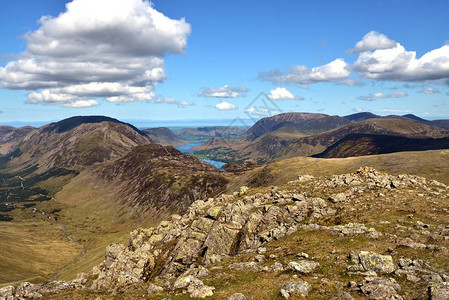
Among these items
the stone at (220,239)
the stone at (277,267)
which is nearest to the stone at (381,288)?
the stone at (277,267)

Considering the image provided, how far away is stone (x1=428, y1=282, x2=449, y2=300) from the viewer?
73.6 feet

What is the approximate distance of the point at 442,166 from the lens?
14888 centimetres

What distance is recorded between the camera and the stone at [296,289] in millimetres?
26188

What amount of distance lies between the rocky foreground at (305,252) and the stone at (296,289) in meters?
0.10

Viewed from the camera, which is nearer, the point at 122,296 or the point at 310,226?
the point at 122,296

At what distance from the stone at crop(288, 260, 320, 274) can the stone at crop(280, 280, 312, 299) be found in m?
3.61

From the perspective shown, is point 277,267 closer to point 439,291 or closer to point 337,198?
point 439,291

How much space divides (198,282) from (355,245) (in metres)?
21.7

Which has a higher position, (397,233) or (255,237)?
(397,233)

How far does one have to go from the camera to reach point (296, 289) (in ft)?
87.5

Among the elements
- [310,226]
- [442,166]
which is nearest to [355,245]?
[310,226]

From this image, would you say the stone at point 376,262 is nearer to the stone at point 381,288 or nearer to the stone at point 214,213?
the stone at point 381,288

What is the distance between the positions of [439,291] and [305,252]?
15.7 meters

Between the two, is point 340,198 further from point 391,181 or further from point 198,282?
point 198,282
